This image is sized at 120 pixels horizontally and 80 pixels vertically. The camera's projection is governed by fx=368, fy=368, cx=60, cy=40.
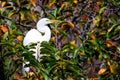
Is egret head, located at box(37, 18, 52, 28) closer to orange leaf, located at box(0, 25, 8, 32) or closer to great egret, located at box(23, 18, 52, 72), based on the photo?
great egret, located at box(23, 18, 52, 72)

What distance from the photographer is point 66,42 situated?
88.1 inches

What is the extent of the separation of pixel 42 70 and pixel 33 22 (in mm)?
1299

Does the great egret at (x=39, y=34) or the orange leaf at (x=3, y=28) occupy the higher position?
the orange leaf at (x=3, y=28)

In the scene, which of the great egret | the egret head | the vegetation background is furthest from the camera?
the egret head

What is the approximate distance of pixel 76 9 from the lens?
2.87m

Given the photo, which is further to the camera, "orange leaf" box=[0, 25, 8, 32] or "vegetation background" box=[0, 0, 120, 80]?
"orange leaf" box=[0, 25, 8, 32]

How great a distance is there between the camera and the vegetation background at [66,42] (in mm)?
1605

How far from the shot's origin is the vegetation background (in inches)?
63.2

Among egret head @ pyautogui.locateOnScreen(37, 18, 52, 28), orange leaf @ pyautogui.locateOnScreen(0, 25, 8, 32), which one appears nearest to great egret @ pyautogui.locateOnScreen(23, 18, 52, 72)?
egret head @ pyautogui.locateOnScreen(37, 18, 52, 28)

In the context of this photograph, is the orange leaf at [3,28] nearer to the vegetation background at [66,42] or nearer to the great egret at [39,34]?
the vegetation background at [66,42]

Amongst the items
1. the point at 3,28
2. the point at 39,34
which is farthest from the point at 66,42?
the point at 3,28

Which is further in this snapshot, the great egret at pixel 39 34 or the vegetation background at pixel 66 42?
the great egret at pixel 39 34

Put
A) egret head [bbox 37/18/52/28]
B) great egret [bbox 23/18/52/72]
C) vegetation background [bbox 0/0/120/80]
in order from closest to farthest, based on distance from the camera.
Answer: vegetation background [bbox 0/0/120/80] < great egret [bbox 23/18/52/72] < egret head [bbox 37/18/52/28]

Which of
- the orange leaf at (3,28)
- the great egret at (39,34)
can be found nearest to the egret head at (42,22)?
the great egret at (39,34)
